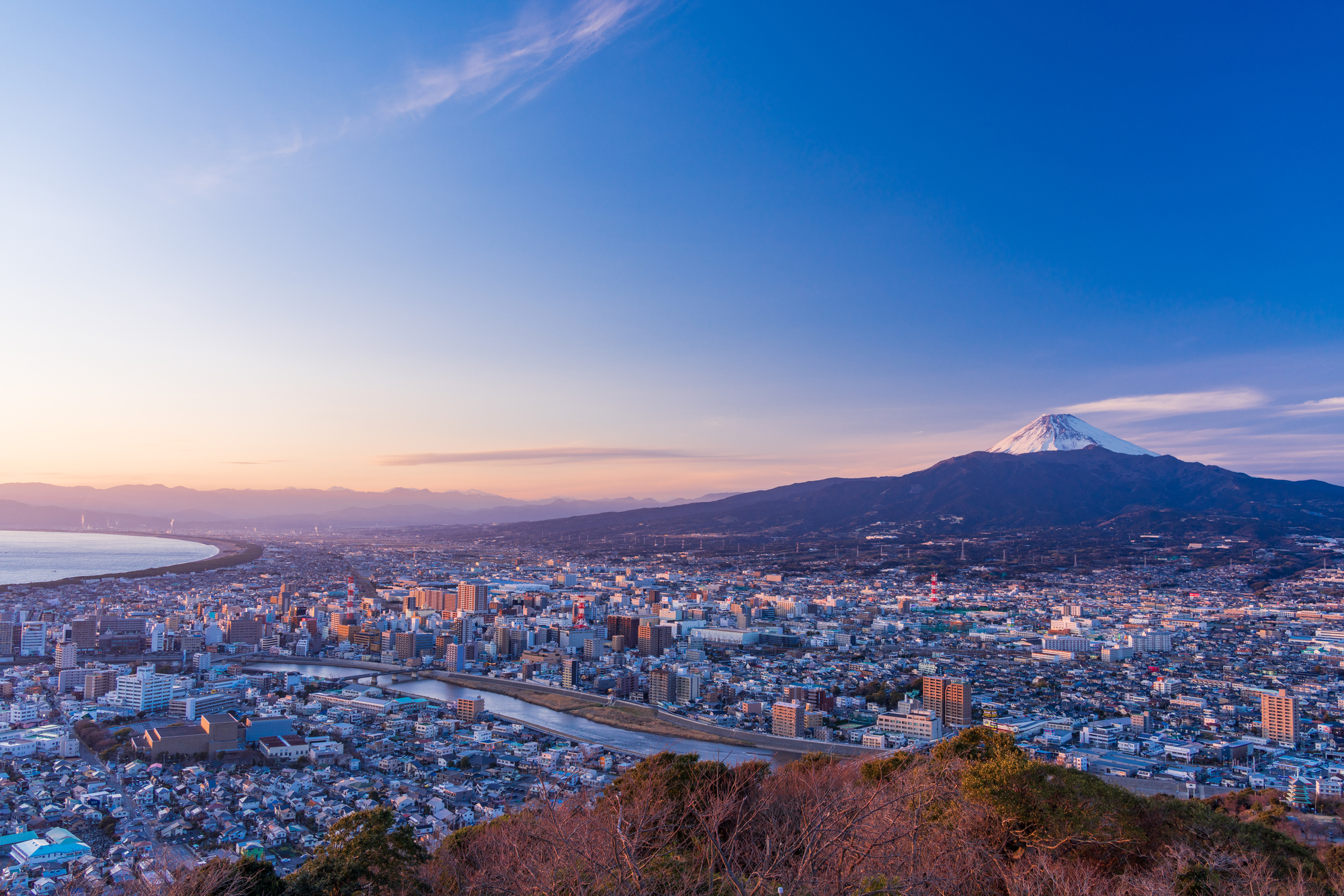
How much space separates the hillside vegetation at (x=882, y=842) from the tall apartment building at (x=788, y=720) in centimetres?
461

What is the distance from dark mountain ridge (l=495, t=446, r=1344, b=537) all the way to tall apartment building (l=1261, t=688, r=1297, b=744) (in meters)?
31.8

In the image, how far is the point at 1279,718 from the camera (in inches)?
335

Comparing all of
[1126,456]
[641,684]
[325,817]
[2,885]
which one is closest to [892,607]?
[641,684]

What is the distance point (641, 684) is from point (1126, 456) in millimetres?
51521

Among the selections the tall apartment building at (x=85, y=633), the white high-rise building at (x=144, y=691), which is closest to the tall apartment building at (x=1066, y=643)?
the white high-rise building at (x=144, y=691)

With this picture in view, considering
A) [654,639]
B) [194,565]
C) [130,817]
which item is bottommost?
[194,565]

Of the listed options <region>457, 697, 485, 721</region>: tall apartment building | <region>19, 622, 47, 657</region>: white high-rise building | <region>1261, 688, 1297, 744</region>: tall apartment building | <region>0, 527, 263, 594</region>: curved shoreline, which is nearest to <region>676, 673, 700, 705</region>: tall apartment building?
<region>457, 697, 485, 721</region>: tall apartment building

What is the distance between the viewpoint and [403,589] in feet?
76.2

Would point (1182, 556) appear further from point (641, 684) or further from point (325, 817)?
point (325, 817)

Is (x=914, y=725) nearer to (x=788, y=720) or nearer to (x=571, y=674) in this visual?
(x=788, y=720)

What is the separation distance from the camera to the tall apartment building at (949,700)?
30.1 feet

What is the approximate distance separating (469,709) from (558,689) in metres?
2.52

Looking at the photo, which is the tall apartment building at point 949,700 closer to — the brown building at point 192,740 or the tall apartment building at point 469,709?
the tall apartment building at point 469,709

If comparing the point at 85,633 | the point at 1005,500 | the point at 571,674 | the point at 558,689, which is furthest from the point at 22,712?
the point at 1005,500
